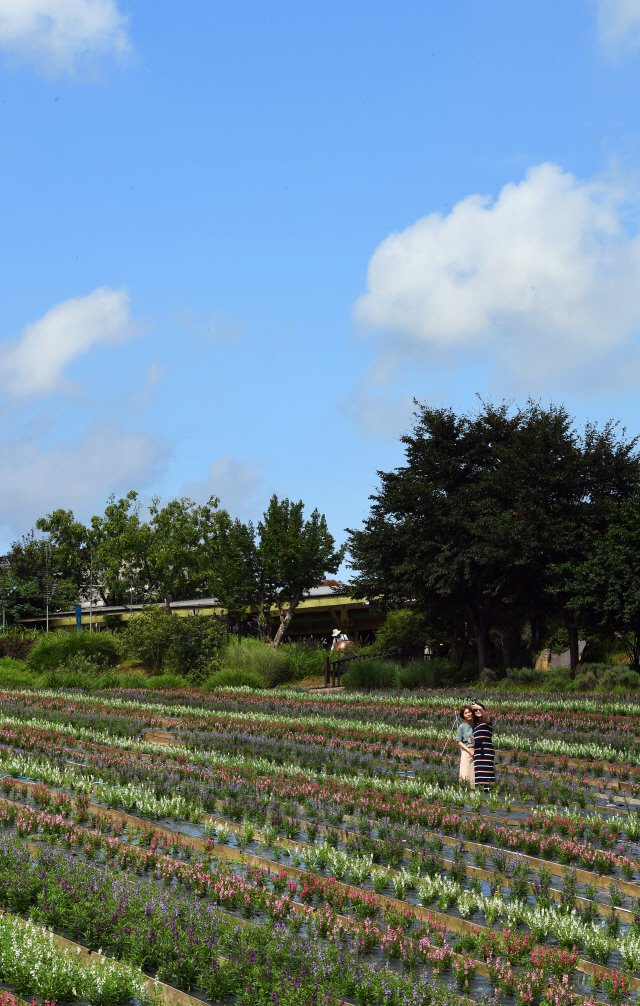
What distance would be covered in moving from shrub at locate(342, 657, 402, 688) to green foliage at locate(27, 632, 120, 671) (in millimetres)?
11866

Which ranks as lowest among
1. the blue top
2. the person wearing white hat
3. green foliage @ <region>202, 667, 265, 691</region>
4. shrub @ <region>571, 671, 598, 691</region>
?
shrub @ <region>571, 671, 598, 691</region>

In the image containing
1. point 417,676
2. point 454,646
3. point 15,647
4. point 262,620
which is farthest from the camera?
point 262,620

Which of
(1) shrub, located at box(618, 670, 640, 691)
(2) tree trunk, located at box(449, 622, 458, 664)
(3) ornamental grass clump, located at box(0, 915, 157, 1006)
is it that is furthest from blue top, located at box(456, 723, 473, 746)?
(2) tree trunk, located at box(449, 622, 458, 664)

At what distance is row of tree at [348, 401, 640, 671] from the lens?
29.5 meters

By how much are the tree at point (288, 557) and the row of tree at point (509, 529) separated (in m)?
8.20

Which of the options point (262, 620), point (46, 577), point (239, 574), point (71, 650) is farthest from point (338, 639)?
point (46, 577)

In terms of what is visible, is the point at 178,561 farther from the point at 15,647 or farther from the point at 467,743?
the point at 467,743

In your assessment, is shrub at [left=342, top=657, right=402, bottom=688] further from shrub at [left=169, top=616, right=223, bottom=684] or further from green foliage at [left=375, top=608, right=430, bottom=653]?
green foliage at [left=375, top=608, right=430, bottom=653]

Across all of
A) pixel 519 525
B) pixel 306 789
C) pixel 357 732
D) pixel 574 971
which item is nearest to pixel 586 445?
pixel 519 525

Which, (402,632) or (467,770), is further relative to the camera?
(402,632)

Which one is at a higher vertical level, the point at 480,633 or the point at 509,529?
the point at 509,529

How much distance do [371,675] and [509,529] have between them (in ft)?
25.4

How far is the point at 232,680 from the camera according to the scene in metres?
32.2

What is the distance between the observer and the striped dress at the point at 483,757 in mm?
11945
